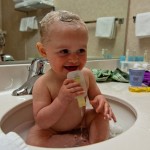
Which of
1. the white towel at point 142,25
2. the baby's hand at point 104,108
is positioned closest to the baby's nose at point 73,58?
the baby's hand at point 104,108

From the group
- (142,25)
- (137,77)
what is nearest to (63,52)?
(137,77)

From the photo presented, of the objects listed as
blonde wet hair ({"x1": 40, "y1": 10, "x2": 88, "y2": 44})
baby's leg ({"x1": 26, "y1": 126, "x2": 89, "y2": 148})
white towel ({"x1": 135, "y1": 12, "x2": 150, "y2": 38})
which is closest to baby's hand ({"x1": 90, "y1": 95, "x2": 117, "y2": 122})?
baby's leg ({"x1": 26, "y1": 126, "x2": 89, "y2": 148})

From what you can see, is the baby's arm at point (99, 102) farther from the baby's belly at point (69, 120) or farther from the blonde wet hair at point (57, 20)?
the blonde wet hair at point (57, 20)

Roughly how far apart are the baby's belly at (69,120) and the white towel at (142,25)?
40.3 inches

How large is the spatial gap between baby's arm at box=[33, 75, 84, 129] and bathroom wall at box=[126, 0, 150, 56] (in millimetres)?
1106

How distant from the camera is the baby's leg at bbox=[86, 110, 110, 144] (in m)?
0.57

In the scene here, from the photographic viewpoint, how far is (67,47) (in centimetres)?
53

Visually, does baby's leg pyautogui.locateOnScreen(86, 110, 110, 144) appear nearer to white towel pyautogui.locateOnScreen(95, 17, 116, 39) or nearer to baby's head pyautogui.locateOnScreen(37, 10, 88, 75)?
baby's head pyautogui.locateOnScreen(37, 10, 88, 75)

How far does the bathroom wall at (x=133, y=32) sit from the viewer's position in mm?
1481

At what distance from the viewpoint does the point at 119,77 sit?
1046mm

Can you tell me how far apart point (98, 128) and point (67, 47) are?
10.5 inches

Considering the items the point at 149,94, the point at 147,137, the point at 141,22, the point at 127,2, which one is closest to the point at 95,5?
the point at 127,2

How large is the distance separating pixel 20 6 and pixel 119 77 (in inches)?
25.3

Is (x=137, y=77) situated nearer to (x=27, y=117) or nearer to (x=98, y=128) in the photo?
(x=98, y=128)
